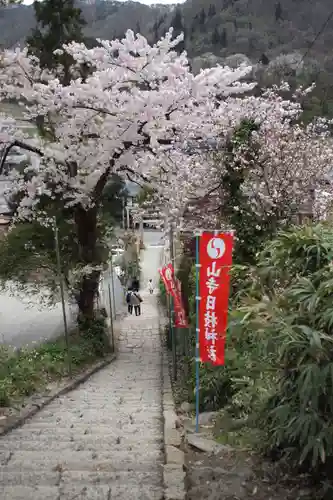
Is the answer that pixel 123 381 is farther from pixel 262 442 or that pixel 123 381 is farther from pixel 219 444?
pixel 262 442

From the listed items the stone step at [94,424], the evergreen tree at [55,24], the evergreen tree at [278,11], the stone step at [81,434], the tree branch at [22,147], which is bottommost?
the stone step at [94,424]

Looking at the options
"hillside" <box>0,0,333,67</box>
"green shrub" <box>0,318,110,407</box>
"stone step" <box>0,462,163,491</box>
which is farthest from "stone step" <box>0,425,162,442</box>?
"hillside" <box>0,0,333,67</box>

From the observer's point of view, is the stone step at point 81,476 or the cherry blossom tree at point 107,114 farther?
the cherry blossom tree at point 107,114

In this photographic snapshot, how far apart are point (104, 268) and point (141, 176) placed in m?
2.49

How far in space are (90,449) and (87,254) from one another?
769 centimetres

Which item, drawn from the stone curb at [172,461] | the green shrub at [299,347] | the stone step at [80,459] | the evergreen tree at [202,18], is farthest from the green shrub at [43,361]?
the evergreen tree at [202,18]

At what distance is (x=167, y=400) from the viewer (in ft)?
26.6

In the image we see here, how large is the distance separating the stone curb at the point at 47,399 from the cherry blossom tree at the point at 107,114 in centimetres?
218

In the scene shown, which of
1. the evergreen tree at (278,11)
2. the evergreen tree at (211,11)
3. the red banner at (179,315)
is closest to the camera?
the red banner at (179,315)

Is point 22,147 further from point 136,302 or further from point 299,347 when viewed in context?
point 136,302

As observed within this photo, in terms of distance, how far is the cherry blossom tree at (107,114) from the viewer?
28.7ft

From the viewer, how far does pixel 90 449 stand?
4855mm

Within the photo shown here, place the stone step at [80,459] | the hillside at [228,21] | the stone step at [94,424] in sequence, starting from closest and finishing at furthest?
the stone step at [80,459], the stone step at [94,424], the hillside at [228,21]

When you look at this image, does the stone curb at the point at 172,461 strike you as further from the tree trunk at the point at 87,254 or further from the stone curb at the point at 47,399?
the tree trunk at the point at 87,254
